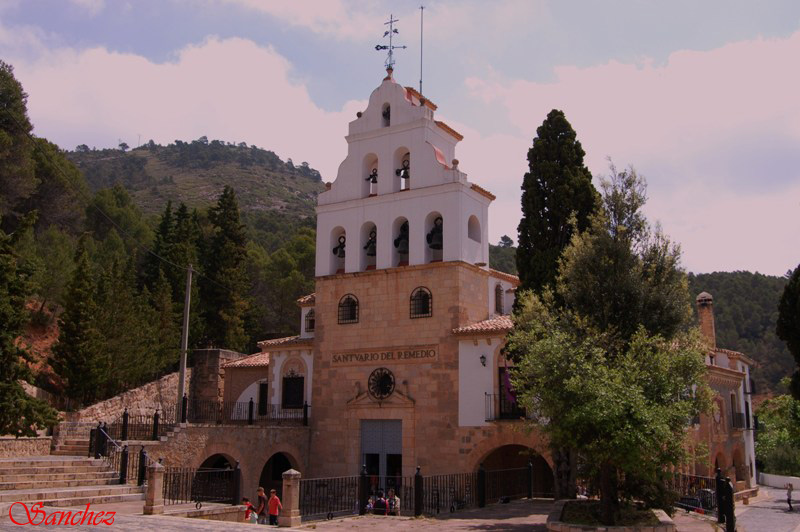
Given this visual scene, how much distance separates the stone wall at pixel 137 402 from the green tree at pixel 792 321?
2560cm

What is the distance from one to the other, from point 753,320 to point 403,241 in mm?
66678

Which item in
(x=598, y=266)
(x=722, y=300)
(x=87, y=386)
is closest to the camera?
(x=598, y=266)

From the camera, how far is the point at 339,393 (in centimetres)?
2538

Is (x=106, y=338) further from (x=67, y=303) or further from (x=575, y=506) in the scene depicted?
(x=575, y=506)

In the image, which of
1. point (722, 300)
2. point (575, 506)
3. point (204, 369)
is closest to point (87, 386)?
point (204, 369)

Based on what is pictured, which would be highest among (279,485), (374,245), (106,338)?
(374,245)

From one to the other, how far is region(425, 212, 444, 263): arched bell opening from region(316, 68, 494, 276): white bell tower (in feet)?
A: 0.12

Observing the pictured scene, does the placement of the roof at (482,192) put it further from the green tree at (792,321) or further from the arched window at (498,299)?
the green tree at (792,321)

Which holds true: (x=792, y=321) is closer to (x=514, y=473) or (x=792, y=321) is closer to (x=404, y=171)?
(x=514, y=473)

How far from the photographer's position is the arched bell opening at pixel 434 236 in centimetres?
2484

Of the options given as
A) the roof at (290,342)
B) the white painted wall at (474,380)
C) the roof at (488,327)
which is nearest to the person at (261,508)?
the white painted wall at (474,380)

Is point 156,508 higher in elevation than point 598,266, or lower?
lower

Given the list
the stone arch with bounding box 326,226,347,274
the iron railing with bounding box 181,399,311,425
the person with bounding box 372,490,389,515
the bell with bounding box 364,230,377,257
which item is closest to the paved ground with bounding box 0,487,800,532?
the person with bounding box 372,490,389,515

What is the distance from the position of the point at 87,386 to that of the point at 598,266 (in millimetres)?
21712
